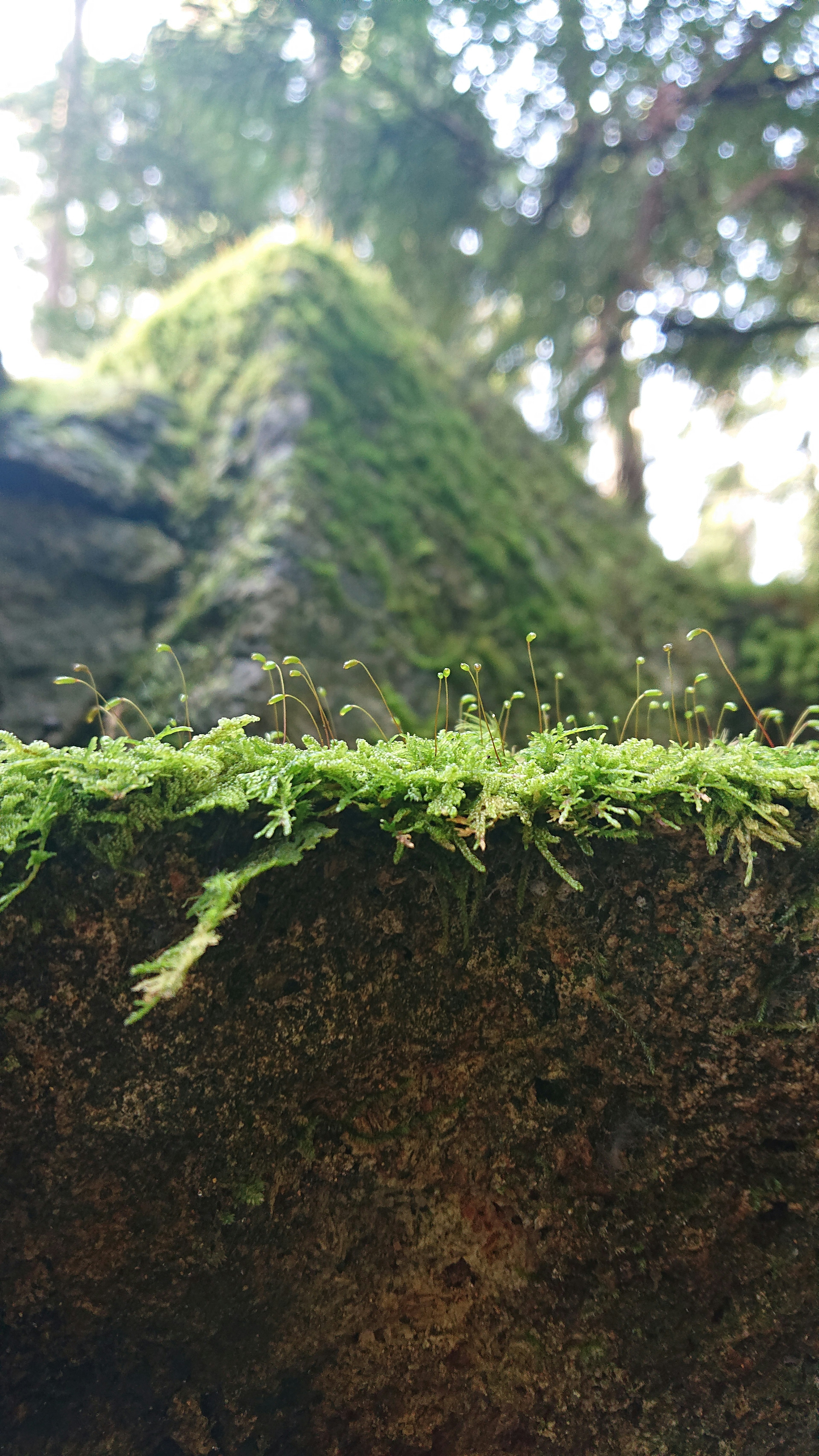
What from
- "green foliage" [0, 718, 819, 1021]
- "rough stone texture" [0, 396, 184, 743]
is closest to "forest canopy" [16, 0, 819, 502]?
"rough stone texture" [0, 396, 184, 743]

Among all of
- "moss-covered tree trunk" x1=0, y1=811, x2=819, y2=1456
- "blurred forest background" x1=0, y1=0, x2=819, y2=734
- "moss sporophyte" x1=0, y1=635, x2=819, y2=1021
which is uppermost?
"blurred forest background" x1=0, y1=0, x2=819, y2=734

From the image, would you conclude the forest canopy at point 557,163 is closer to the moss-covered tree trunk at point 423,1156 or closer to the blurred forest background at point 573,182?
the blurred forest background at point 573,182

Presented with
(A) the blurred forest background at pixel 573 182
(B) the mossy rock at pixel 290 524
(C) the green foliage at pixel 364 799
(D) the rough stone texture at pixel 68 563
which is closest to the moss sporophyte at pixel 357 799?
(C) the green foliage at pixel 364 799

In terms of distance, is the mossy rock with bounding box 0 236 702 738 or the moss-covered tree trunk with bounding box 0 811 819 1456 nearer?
the moss-covered tree trunk with bounding box 0 811 819 1456

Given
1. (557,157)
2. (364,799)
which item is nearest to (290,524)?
(364,799)

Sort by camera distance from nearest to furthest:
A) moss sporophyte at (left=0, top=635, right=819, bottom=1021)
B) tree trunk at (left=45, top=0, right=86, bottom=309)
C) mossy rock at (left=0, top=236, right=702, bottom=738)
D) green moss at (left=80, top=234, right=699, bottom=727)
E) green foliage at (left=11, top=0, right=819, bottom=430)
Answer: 1. moss sporophyte at (left=0, top=635, right=819, bottom=1021)
2. mossy rock at (left=0, top=236, right=702, bottom=738)
3. green moss at (left=80, top=234, right=699, bottom=727)
4. green foliage at (left=11, top=0, right=819, bottom=430)
5. tree trunk at (left=45, top=0, right=86, bottom=309)

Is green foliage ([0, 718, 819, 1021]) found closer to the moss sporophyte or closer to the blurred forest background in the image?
the moss sporophyte
